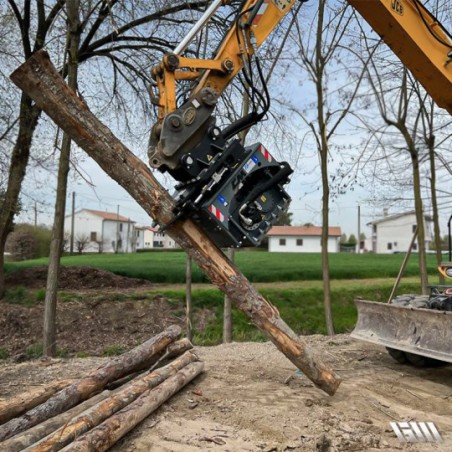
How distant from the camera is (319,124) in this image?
1161 centimetres

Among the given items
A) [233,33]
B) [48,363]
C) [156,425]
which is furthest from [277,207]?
[48,363]

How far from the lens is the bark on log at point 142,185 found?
187 inches

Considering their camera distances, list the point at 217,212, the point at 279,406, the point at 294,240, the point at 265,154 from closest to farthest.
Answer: the point at 217,212 < the point at 265,154 < the point at 279,406 < the point at 294,240

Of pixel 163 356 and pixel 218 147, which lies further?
pixel 163 356

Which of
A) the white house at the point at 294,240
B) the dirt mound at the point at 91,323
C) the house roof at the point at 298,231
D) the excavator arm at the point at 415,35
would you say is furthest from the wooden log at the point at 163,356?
the white house at the point at 294,240

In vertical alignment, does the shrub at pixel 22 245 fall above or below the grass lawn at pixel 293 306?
above

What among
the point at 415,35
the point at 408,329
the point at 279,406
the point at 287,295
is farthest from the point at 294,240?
the point at 279,406

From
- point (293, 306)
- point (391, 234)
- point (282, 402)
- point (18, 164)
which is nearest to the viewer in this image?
point (282, 402)

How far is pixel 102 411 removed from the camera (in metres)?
4.24

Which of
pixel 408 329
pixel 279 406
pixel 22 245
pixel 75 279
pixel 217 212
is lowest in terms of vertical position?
pixel 279 406

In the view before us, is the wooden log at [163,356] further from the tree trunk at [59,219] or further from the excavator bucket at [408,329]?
the tree trunk at [59,219]

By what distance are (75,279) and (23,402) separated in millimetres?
11618

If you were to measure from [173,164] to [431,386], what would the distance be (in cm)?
399

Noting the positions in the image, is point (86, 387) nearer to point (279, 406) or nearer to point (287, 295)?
point (279, 406)
